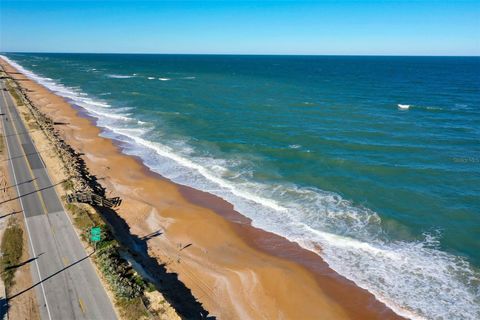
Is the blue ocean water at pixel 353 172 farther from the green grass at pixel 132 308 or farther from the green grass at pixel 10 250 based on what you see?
the green grass at pixel 10 250

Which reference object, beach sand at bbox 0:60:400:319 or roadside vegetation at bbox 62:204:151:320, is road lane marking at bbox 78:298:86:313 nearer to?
roadside vegetation at bbox 62:204:151:320

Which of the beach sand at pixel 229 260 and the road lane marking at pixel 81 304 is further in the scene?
the beach sand at pixel 229 260

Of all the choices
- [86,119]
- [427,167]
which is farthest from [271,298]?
[86,119]

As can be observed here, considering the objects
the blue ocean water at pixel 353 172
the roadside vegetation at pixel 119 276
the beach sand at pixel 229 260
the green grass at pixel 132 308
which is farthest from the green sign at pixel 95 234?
the blue ocean water at pixel 353 172

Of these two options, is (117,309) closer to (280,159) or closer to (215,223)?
(215,223)

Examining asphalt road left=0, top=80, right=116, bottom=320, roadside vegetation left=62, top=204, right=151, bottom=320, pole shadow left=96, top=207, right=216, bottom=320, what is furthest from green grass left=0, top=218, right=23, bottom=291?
pole shadow left=96, top=207, right=216, bottom=320
